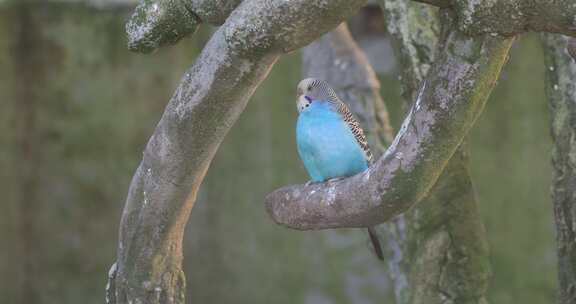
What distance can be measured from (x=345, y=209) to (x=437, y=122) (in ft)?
0.94

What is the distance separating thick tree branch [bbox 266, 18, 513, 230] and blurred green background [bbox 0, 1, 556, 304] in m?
3.25

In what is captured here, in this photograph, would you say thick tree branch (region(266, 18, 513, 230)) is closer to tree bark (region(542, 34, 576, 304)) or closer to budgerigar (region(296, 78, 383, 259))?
budgerigar (region(296, 78, 383, 259))

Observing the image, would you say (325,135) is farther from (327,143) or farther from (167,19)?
(167,19)

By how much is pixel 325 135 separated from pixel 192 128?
38 cm

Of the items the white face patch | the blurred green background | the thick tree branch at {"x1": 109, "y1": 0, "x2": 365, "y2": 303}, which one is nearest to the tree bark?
the white face patch

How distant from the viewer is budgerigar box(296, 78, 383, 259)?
2.62 meters

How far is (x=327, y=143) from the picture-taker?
2635 millimetres

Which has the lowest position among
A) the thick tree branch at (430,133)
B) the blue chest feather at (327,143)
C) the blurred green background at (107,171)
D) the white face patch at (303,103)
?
the blurred green background at (107,171)

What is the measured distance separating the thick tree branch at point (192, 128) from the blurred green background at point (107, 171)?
263 centimetres

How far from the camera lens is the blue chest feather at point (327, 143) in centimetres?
262

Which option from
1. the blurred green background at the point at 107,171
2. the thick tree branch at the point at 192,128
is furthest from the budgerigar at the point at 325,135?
the blurred green background at the point at 107,171

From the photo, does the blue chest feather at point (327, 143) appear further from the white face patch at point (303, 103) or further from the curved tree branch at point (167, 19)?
the curved tree branch at point (167, 19)

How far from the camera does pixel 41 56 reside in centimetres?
552

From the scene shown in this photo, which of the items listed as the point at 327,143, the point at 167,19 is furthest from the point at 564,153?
the point at 167,19
